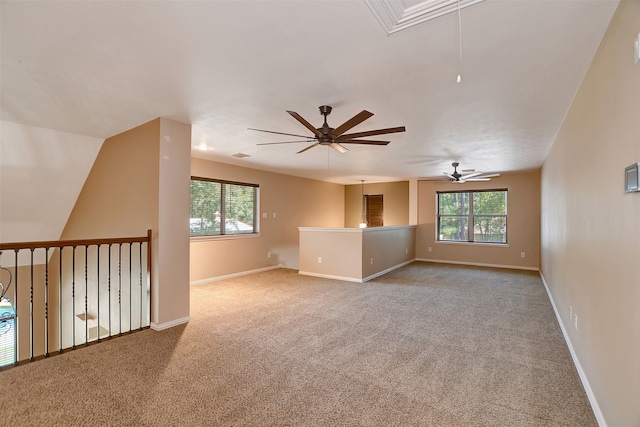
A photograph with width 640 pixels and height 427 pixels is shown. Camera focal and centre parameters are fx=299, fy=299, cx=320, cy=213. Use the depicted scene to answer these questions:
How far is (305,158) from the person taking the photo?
218 inches

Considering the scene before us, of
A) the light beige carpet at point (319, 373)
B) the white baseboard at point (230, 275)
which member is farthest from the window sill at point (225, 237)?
the light beige carpet at point (319, 373)

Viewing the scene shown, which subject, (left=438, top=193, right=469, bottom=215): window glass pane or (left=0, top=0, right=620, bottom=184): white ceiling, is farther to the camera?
(left=438, top=193, right=469, bottom=215): window glass pane

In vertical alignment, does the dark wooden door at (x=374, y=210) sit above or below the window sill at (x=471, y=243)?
above

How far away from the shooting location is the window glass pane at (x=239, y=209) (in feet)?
20.2

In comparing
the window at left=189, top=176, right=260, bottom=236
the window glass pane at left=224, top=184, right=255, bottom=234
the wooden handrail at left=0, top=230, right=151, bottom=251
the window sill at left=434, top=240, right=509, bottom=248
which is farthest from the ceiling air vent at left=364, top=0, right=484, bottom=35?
the window sill at left=434, top=240, right=509, bottom=248

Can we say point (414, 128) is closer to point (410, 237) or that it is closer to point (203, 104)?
point (203, 104)

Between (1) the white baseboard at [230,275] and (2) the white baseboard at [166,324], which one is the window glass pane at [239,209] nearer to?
(1) the white baseboard at [230,275]

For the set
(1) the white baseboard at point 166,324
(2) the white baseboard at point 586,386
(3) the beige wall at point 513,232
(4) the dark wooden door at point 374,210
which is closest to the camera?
(2) the white baseboard at point 586,386

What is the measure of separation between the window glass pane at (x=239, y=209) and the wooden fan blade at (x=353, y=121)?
12.4 feet

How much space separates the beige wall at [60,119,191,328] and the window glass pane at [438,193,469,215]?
22.1 feet

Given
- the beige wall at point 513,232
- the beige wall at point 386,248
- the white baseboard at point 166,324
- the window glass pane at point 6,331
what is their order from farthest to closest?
the beige wall at point 513,232 → the beige wall at point 386,248 → the window glass pane at point 6,331 → the white baseboard at point 166,324

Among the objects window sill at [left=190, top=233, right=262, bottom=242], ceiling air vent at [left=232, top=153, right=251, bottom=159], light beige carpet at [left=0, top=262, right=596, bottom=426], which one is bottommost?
light beige carpet at [left=0, top=262, right=596, bottom=426]

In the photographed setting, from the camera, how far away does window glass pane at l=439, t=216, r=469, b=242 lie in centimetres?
791

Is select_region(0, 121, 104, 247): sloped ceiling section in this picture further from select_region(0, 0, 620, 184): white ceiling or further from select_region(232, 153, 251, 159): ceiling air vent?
select_region(232, 153, 251, 159): ceiling air vent
